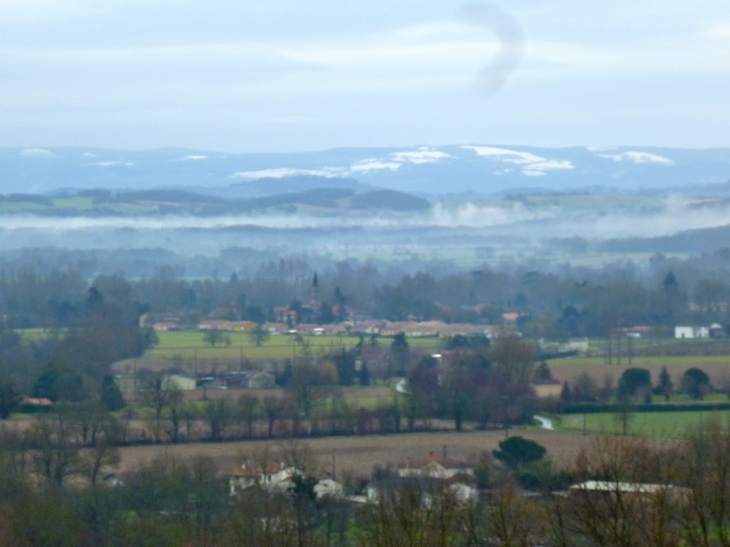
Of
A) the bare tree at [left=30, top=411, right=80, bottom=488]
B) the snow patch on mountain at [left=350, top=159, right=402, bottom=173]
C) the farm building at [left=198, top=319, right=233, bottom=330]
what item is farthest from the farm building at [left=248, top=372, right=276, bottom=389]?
the snow patch on mountain at [left=350, top=159, right=402, bottom=173]

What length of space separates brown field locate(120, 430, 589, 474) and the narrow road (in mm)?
613

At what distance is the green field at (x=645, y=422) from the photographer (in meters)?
17.6

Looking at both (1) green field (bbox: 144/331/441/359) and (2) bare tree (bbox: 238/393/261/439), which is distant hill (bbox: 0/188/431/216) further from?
(2) bare tree (bbox: 238/393/261/439)

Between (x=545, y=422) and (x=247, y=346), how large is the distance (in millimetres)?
12406

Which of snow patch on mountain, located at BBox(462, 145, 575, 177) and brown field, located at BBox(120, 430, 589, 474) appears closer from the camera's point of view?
brown field, located at BBox(120, 430, 589, 474)

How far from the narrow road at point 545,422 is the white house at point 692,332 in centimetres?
1359

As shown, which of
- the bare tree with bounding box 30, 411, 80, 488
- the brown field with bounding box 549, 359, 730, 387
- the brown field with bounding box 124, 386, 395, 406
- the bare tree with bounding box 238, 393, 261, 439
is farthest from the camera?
the brown field with bounding box 549, 359, 730, 387

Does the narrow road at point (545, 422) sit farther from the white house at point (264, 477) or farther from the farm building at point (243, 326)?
the farm building at point (243, 326)

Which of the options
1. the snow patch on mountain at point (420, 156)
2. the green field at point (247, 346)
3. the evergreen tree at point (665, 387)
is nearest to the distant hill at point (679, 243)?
the green field at point (247, 346)

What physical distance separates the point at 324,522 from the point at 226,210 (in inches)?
3219

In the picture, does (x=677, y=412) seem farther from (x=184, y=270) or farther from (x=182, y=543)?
(x=184, y=270)

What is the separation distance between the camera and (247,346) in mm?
31750

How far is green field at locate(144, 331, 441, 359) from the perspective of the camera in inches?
1152

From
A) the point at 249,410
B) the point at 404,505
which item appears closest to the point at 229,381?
the point at 249,410
